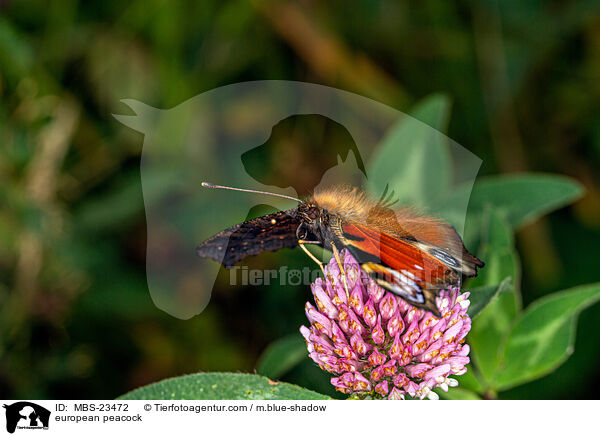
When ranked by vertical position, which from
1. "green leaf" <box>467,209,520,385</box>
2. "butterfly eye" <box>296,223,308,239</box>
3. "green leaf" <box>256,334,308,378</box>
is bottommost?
"green leaf" <box>256,334,308,378</box>

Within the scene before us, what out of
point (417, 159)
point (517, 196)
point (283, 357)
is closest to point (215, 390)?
point (283, 357)

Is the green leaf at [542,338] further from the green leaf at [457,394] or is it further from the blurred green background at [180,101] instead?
the blurred green background at [180,101]

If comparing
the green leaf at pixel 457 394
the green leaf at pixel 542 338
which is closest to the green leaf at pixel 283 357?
the green leaf at pixel 457 394

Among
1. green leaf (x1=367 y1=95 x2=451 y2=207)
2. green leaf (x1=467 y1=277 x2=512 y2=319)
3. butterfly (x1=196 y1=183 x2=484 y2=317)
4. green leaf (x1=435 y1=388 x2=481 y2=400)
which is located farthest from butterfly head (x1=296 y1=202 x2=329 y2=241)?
green leaf (x1=367 y1=95 x2=451 y2=207)
